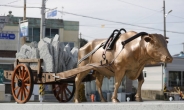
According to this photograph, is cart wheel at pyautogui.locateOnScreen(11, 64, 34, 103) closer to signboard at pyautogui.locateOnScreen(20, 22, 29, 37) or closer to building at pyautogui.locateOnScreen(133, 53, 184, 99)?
signboard at pyautogui.locateOnScreen(20, 22, 29, 37)

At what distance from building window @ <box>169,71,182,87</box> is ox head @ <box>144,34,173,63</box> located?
27.9 m

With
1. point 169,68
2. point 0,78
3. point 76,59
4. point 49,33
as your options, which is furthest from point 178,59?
point 76,59

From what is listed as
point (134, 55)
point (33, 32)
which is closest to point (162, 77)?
point (33, 32)

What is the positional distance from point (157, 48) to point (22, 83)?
3.37 metres

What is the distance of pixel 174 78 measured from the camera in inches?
→ 1394

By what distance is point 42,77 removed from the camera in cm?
923

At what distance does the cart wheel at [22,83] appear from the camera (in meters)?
9.04

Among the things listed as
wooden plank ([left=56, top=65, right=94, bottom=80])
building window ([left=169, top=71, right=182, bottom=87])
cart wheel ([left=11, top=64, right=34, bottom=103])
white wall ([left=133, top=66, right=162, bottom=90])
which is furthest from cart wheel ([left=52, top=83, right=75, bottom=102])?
building window ([left=169, top=71, right=182, bottom=87])

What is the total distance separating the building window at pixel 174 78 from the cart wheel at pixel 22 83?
27.1 meters

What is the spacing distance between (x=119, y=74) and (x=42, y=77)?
2.01m

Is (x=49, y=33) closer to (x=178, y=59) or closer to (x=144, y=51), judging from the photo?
(x=178, y=59)

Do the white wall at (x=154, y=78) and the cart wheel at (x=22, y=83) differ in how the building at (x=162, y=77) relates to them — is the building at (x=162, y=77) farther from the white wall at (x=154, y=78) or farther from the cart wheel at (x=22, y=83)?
the cart wheel at (x=22, y=83)

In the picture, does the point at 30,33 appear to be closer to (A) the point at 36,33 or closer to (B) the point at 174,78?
(A) the point at 36,33

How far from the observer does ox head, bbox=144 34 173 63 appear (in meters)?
7.68
